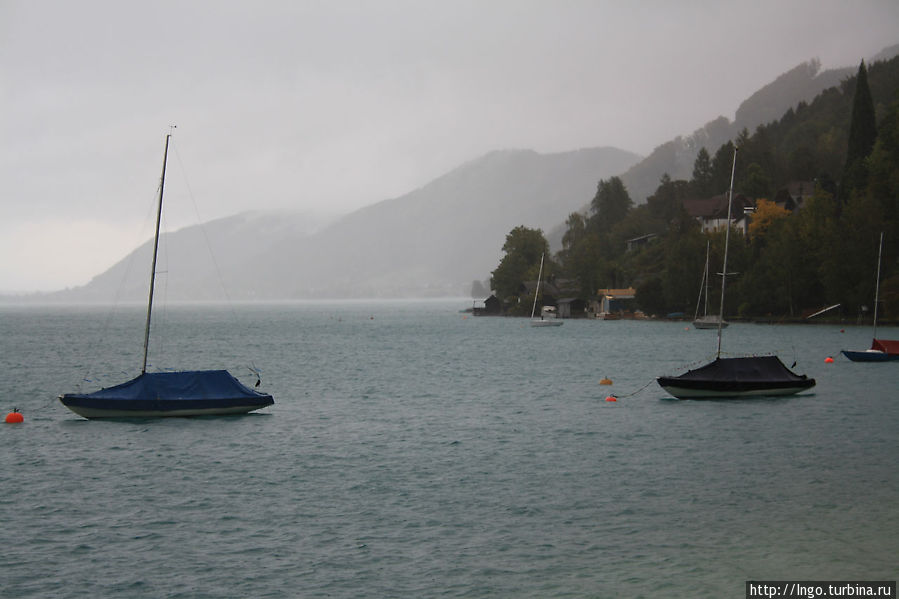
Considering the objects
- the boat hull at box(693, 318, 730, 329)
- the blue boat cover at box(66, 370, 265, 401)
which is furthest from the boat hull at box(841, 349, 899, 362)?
the boat hull at box(693, 318, 730, 329)

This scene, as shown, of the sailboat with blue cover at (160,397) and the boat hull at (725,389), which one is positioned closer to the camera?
the sailboat with blue cover at (160,397)

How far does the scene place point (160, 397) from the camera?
2055 inches

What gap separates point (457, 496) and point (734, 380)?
32.5 m

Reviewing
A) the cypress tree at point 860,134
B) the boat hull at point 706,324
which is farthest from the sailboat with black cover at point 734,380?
the cypress tree at point 860,134

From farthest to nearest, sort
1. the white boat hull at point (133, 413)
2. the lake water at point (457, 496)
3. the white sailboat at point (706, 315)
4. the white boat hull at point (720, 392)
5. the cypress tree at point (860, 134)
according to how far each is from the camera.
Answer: the cypress tree at point (860, 134) → the white sailboat at point (706, 315) → the white boat hull at point (720, 392) → the white boat hull at point (133, 413) → the lake water at point (457, 496)

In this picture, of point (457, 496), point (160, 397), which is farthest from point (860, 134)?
point (457, 496)

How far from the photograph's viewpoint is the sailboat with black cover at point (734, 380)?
5972 cm

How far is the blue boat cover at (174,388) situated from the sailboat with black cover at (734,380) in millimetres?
30200

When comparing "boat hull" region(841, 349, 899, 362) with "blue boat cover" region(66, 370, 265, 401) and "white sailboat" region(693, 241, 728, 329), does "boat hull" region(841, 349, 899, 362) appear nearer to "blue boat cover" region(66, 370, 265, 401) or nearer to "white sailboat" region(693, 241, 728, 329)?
"white sailboat" region(693, 241, 728, 329)

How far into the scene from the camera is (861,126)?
17850 centimetres

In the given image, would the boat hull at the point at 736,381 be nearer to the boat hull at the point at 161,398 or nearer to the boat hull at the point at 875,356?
the boat hull at the point at 161,398

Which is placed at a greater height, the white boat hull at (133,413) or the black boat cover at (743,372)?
the black boat cover at (743,372)

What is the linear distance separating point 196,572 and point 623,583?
12255mm

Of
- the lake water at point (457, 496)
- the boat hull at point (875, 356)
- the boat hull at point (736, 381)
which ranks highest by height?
the boat hull at point (875, 356)
